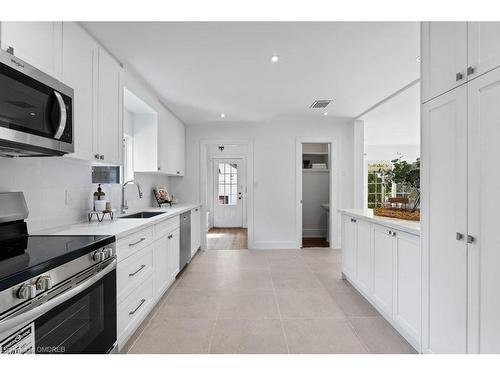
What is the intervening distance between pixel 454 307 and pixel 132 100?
3.36m

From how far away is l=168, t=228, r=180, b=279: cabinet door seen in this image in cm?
310

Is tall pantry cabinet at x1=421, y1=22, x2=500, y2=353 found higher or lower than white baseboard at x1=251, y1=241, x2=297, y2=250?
higher

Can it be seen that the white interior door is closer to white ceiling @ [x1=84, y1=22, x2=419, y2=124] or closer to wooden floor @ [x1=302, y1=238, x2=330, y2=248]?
wooden floor @ [x1=302, y1=238, x2=330, y2=248]

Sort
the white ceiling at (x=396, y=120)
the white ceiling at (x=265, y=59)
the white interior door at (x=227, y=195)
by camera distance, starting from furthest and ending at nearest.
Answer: the white interior door at (x=227, y=195) < the white ceiling at (x=396, y=120) < the white ceiling at (x=265, y=59)

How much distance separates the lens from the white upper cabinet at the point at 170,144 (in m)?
3.82

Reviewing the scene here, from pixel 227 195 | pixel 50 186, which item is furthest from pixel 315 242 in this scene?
pixel 50 186

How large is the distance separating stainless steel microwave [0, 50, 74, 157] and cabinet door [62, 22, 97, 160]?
0.75 feet

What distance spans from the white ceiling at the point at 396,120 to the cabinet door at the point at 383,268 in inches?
79.4

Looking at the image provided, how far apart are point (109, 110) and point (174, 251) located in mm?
1717

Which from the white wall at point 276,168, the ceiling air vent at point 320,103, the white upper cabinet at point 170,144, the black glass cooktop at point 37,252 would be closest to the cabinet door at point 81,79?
the black glass cooktop at point 37,252

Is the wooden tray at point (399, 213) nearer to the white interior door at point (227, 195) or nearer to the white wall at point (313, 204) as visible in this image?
the white wall at point (313, 204)

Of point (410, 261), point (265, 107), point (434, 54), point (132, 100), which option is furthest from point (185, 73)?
point (410, 261)

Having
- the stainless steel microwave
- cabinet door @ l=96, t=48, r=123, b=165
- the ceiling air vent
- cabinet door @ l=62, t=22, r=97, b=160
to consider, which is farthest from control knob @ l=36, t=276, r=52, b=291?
the ceiling air vent

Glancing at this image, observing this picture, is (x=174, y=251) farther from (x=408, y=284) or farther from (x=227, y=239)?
(x=227, y=239)
